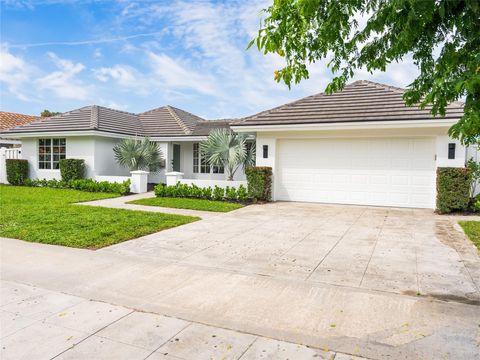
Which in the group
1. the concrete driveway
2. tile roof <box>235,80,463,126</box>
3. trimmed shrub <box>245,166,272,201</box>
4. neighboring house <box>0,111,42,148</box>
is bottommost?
the concrete driveway

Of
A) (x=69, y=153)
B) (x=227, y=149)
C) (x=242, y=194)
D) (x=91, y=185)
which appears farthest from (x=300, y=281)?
(x=69, y=153)

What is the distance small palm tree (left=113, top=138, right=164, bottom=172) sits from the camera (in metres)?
16.7

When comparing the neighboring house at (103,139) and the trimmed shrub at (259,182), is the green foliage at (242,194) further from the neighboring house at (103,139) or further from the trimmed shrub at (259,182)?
the neighboring house at (103,139)

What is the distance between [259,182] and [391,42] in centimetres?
941

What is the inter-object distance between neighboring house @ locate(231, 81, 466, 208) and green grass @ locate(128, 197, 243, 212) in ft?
8.05

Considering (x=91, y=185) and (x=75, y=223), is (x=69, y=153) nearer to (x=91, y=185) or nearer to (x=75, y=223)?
(x=91, y=185)

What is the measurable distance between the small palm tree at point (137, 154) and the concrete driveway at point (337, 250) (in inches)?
332

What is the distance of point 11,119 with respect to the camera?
26.7m

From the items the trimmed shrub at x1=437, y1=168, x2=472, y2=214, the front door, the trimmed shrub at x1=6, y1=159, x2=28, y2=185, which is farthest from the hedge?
the trimmed shrub at x1=6, y1=159, x2=28, y2=185

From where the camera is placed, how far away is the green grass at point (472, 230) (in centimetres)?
711

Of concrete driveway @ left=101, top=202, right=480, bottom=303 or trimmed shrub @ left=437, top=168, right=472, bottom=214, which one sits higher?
trimmed shrub @ left=437, top=168, right=472, bottom=214

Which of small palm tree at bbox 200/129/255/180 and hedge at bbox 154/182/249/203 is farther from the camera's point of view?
small palm tree at bbox 200/129/255/180

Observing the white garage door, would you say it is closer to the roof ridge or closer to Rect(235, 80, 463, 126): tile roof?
Rect(235, 80, 463, 126): tile roof

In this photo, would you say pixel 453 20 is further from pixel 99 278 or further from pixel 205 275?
pixel 99 278
